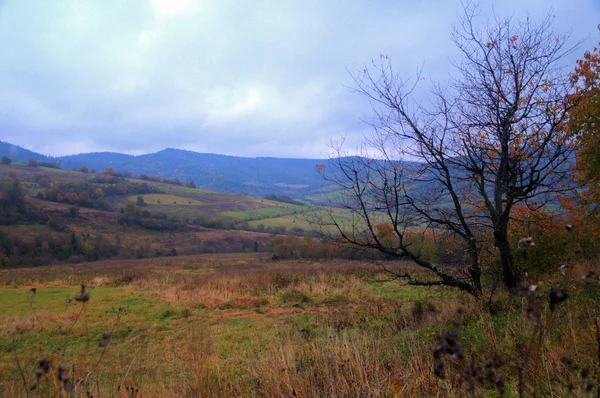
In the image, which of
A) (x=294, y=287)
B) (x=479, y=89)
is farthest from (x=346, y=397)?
(x=294, y=287)

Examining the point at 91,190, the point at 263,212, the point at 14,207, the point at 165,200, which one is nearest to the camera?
the point at 14,207

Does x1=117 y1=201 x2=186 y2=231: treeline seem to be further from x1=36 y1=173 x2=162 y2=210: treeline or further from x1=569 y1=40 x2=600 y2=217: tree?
x1=569 y1=40 x2=600 y2=217: tree

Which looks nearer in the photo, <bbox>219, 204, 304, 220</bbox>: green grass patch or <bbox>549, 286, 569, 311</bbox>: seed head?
<bbox>549, 286, 569, 311</bbox>: seed head

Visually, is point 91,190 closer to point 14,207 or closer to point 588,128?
point 14,207

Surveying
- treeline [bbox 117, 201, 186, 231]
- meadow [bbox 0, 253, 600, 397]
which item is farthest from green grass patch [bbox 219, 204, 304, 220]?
meadow [bbox 0, 253, 600, 397]

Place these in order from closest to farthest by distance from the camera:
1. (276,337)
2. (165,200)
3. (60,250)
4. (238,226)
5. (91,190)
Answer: (276,337), (60,250), (238,226), (91,190), (165,200)

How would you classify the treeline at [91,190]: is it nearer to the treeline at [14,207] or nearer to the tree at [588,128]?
the treeline at [14,207]

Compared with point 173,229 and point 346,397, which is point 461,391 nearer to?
point 346,397

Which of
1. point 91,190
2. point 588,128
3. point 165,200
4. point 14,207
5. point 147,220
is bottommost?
point 147,220

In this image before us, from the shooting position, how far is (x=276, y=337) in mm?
6738

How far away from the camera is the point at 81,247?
154ft

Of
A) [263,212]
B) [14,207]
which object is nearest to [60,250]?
[14,207]

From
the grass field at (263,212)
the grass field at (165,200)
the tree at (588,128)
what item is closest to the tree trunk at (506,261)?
the tree at (588,128)

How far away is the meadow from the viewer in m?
3.30
